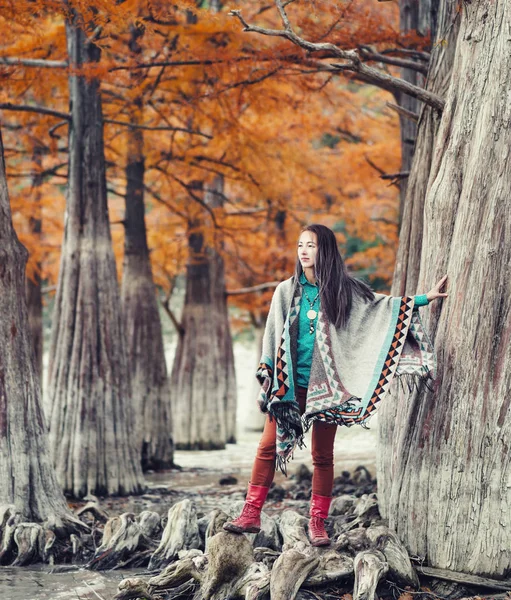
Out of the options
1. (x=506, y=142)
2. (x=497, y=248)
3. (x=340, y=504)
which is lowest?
(x=340, y=504)

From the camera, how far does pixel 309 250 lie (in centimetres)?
534

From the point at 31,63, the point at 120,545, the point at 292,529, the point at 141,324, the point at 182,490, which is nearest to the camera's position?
the point at 292,529

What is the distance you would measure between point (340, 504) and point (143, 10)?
241 inches

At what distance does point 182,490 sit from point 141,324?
3.93 meters

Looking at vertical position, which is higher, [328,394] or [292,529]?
[328,394]

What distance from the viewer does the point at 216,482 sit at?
461 inches

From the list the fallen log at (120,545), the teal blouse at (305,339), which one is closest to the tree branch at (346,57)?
the teal blouse at (305,339)

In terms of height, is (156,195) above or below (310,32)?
below

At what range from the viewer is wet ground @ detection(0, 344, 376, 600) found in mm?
5582

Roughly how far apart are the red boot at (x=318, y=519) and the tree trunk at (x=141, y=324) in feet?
28.2

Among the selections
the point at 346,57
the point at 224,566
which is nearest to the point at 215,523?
the point at 224,566

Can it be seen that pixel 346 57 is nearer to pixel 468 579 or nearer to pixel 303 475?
pixel 468 579

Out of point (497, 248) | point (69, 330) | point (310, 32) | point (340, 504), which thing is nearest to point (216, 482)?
point (69, 330)

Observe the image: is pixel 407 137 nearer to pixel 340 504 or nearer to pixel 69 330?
pixel 69 330
